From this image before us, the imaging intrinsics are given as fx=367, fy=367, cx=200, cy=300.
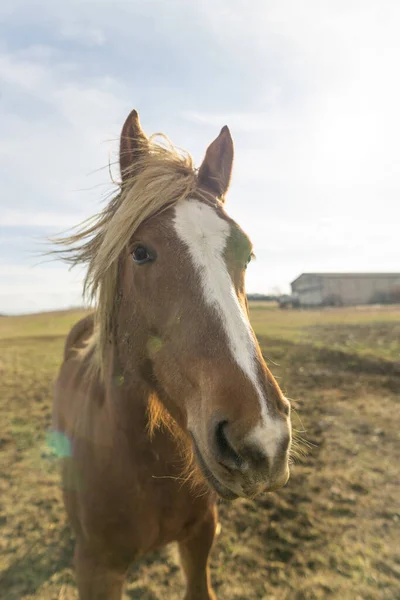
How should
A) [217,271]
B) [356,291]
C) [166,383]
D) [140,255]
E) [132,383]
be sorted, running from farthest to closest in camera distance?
[356,291]
[132,383]
[140,255]
[166,383]
[217,271]

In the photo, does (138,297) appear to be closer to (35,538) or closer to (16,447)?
(35,538)

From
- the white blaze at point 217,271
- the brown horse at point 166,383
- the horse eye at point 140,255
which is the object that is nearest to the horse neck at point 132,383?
the brown horse at point 166,383

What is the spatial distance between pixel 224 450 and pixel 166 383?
1.73 ft

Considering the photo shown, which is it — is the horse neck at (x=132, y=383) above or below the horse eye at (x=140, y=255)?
below

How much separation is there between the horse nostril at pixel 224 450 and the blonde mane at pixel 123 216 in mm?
1101

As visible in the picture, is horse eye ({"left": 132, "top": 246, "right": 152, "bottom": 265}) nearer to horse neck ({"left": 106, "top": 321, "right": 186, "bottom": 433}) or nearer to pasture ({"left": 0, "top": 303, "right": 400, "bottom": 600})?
horse neck ({"left": 106, "top": 321, "right": 186, "bottom": 433})

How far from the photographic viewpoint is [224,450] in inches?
50.7

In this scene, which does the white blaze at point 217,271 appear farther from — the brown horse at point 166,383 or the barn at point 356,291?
the barn at point 356,291

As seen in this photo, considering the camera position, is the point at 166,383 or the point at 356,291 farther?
the point at 356,291

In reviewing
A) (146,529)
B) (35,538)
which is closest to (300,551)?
(146,529)

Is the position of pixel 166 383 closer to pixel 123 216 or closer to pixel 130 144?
pixel 123 216

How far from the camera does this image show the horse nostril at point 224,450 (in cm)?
126

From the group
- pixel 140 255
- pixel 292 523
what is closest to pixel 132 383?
pixel 140 255

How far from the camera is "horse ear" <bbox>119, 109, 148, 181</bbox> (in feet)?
7.38
